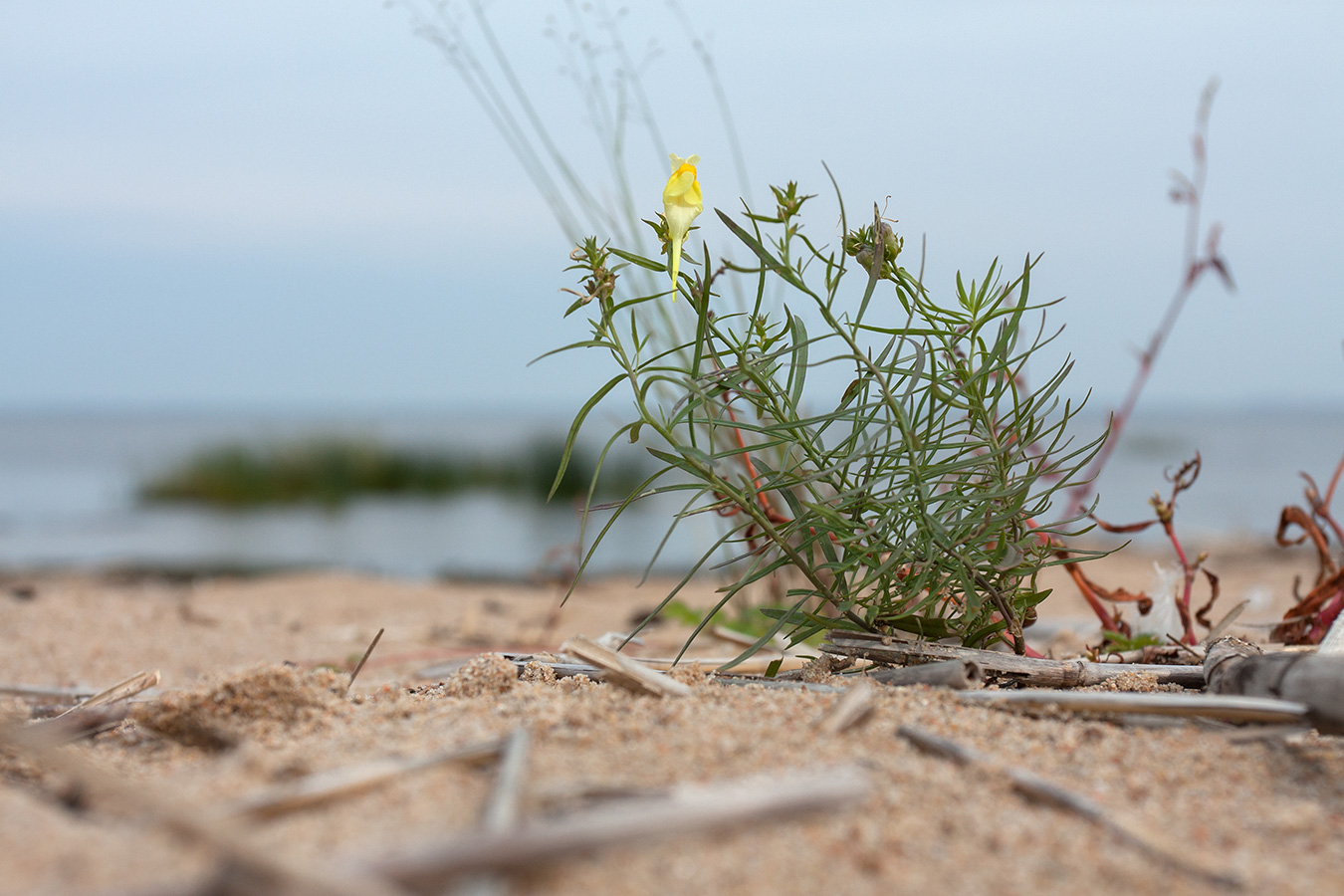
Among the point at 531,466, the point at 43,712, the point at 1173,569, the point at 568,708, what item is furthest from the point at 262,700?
the point at 531,466

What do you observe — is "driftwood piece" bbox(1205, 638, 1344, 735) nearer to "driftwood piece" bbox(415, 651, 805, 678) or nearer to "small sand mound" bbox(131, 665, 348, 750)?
"driftwood piece" bbox(415, 651, 805, 678)

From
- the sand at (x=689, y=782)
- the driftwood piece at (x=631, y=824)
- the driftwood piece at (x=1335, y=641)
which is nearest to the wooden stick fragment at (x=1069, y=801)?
the sand at (x=689, y=782)

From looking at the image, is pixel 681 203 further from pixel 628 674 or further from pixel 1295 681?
pixel 1295 681

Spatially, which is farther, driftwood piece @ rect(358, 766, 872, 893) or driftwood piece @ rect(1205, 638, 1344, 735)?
driftwood piece @ rect(1205, 638, 1344, 735)

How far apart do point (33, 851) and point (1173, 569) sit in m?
2.68

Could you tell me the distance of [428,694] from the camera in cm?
186

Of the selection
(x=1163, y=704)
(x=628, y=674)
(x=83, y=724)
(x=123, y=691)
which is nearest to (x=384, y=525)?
(x=123, y=691)

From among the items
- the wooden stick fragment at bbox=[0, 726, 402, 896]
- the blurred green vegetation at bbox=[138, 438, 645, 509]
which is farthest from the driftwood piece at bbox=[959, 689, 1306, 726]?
the blurred green vegetation at bbox=[138, 438, 645, 509]

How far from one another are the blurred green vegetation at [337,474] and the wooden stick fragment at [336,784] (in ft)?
49.0

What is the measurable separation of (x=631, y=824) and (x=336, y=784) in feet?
1.18

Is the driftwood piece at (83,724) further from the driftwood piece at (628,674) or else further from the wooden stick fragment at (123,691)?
the driftwood piece at (628,674)

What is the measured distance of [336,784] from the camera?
107cm

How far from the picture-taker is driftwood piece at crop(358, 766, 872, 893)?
0.87 m

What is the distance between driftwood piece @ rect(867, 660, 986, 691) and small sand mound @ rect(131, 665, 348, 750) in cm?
97
